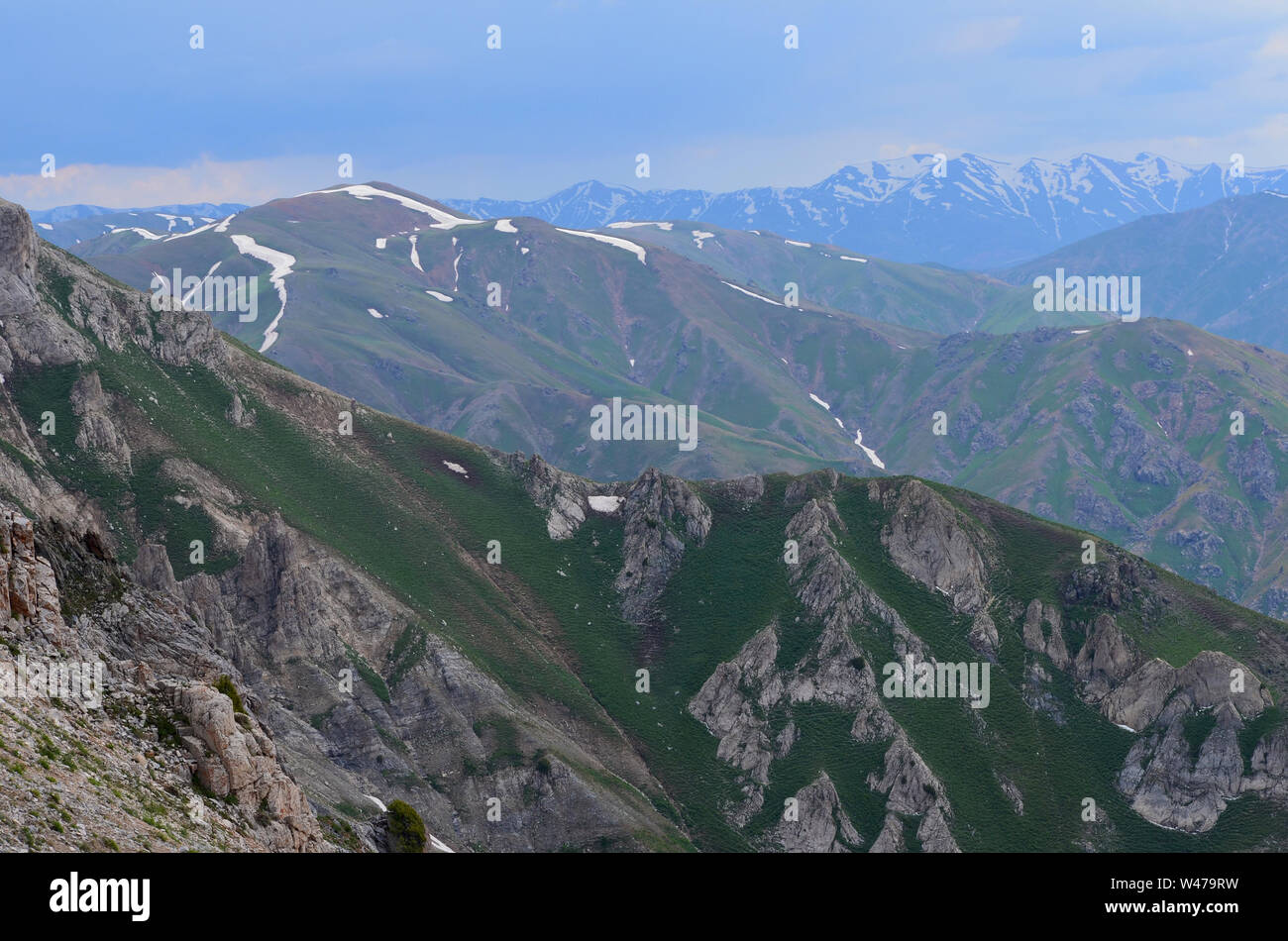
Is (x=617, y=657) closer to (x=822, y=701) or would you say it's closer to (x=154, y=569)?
(x=822, y=701)

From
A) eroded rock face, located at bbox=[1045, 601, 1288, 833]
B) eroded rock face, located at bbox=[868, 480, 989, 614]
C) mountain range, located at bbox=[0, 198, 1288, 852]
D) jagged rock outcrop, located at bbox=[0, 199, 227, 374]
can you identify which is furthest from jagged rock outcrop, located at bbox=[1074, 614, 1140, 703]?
jagged rock outcrop, located at bbox=[0, 199, 227, 374]

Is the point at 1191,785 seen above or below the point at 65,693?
below

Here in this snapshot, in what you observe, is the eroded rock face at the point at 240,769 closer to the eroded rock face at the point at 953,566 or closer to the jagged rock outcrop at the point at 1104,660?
the eroded rock face at the point at 953,566

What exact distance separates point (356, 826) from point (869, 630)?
110m

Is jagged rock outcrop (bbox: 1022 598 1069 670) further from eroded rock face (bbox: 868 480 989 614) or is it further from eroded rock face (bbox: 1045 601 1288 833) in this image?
eroded rock face (bbox: 868 480 989 614)

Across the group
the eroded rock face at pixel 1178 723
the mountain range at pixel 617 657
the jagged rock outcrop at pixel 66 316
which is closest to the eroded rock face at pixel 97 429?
the mountain range at pixel 617 657

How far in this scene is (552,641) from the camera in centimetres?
18712
